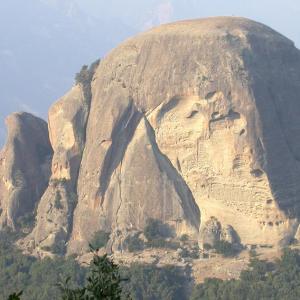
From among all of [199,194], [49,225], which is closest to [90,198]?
[49,225]

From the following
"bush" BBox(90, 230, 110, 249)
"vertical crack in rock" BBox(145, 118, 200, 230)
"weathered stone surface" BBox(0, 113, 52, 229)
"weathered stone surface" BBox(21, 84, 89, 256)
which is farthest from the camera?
"weathered stone surface" BBox(0, 113, 52, 229)

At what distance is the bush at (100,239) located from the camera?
49.5m

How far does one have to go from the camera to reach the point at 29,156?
180 ft

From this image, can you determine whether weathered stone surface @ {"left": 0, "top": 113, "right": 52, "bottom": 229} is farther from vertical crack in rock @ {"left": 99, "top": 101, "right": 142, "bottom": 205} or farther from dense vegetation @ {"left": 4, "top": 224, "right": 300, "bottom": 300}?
vertical crack in rock @ {"left": 99, "top": 101, "right": 142, "bottom": 205}

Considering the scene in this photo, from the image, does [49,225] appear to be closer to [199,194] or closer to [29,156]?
[29,156]

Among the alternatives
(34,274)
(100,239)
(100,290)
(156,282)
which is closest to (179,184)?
(100,239)

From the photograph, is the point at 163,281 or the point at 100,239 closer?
the point at 163,281

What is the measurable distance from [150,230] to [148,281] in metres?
4.07

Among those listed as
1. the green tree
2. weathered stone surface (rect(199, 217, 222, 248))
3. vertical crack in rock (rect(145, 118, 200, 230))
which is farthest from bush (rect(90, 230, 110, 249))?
the green tree

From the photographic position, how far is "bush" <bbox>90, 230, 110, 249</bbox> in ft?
162

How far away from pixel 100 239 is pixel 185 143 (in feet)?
24.0

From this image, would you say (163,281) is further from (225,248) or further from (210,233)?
(210,233)

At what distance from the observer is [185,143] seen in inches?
1950

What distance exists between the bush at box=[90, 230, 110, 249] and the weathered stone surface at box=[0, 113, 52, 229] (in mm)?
6583
